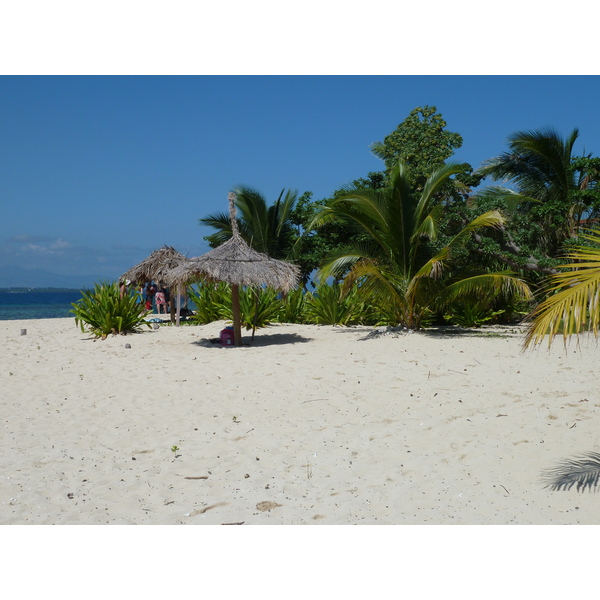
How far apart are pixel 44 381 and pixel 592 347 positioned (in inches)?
328

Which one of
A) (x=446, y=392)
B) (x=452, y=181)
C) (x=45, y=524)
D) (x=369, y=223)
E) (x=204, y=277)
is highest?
(x=452, y=181)

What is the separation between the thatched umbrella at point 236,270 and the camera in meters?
9.74

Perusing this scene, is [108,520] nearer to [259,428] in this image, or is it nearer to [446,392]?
[259,428]

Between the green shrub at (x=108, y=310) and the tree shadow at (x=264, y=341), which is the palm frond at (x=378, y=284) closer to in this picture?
the tree shadow at (x=264, y=341)

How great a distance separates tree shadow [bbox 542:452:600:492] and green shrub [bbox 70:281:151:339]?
972 centimetres

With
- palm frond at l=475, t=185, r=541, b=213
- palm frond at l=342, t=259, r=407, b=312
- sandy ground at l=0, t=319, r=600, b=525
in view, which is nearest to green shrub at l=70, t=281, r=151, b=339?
sandy ground at l=0, t=319, r=600, b=525

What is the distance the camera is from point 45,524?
11.4 feet

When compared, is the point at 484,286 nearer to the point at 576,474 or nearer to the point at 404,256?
the point at 404,256

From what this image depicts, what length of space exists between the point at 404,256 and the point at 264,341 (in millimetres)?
3497

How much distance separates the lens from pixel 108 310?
11.9 metres

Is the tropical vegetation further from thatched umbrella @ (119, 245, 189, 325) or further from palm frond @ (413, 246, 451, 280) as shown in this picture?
thatched umbrella @ (119, 245, 189, 325)

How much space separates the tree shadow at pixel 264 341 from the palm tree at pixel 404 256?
4.77 feet

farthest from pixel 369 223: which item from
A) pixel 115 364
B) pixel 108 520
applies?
pixel 108 520

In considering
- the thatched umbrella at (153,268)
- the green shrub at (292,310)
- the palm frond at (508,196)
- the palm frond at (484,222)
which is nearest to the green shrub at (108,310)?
the thatched umbrella at (153,268)
